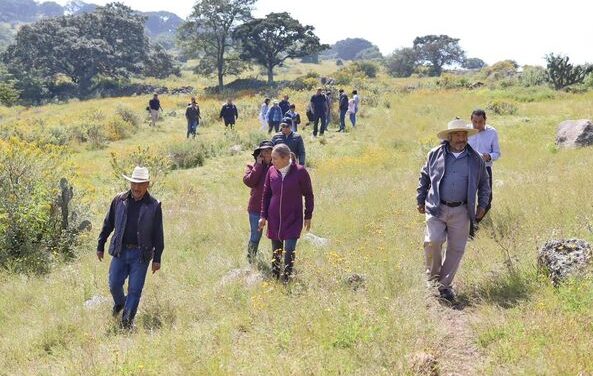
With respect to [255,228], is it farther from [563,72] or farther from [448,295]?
[563,72]

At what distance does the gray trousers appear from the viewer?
461 centimetres

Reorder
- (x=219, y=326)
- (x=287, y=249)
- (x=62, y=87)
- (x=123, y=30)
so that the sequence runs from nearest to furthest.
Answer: (x=219, y=326)
(x=287, y=249)
(x=62, y=87)
(x=123, y=30)

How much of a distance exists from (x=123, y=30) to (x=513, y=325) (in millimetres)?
61679

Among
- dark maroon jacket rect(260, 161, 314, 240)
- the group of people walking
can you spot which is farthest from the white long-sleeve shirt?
dark maroon jacket rect(260, 161, 314, 240)

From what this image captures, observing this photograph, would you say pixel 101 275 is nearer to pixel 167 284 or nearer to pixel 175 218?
pixel 167 284

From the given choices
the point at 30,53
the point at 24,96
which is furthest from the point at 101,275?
the point at 30,53

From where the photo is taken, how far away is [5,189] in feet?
26.3

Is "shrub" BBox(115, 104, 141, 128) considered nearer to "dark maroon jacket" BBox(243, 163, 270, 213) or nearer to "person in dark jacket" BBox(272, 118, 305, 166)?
"person in dark jacket" BBox(272, 118, 305, 166)

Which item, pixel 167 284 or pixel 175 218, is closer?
pixel 167 284

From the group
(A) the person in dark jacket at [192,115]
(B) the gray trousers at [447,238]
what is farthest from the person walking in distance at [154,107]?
(B) the gray trousers at [447,238]

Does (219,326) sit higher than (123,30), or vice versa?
(123,30)

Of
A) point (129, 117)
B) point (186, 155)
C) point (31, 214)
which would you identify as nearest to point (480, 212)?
point (31, 214)

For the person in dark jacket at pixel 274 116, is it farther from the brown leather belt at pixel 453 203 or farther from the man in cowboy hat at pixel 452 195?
the brown leather belt at pixel 453 203

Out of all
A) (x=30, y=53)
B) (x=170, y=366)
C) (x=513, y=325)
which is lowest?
(x=170, y=366)
